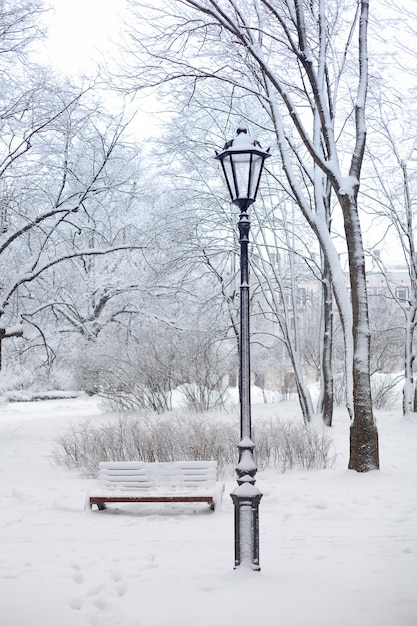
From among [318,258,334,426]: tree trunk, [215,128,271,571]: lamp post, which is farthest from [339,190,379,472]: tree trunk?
[318,258,334,426]: tree trunk

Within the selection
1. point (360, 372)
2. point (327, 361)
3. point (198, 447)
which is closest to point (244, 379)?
point (360, 372)


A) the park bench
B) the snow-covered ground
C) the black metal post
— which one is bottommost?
the snow-covered ground

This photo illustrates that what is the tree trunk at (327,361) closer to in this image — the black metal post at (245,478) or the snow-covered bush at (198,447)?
the snow-covered bush at (198,447)

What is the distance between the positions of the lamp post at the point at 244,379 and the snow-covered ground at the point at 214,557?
265 mm

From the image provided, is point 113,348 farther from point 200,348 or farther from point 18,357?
point 18,357

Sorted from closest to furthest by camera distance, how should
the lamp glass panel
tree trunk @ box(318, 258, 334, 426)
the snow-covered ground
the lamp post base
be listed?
the snow-covered ground, the lamp post base, the lamp glass panel, tree trunk @ box(318, 258, 334, 426)

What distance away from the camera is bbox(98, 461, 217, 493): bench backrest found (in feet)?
30.3

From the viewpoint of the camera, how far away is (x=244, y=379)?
570cm

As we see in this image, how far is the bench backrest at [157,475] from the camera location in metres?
9.24

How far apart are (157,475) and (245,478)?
153 inches

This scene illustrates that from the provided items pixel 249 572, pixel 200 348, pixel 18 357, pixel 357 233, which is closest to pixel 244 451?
pixel 249 572

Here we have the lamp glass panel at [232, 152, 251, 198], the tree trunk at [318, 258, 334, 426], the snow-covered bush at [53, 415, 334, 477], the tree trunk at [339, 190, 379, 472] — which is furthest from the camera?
the tree trunk at [318, 258, 334, 426]

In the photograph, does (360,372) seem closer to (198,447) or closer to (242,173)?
(198,447)

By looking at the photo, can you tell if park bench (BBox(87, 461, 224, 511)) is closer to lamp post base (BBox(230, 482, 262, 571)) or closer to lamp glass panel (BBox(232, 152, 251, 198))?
lamp post base (BBox(230, 482, 262, 571))
